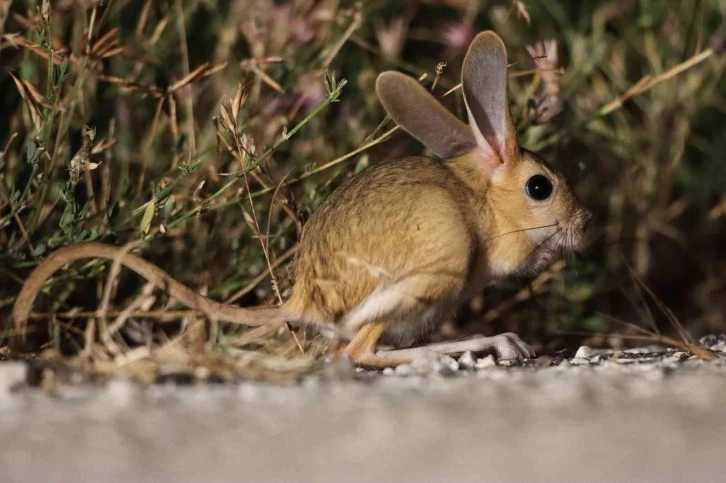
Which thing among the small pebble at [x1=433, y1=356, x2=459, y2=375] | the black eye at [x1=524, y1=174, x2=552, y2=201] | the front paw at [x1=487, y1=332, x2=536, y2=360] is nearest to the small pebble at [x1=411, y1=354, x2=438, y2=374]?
the small pebble at [x1=433, y1=356, x2=459, y2=375]

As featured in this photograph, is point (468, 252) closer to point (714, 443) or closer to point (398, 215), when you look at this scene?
point (398, 215)

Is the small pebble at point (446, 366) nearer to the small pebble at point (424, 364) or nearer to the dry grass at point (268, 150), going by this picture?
the small pebble at point (424, 364)

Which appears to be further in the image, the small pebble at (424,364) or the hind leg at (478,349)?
the hind leg at (478,349)

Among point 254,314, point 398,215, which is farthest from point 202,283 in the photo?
point 398,215

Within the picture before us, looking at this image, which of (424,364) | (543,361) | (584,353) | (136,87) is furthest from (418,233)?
(136,87)

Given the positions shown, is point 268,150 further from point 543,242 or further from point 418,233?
point 543,242

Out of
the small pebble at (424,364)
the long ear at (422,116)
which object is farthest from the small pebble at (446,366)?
the long ear at (422,116)
